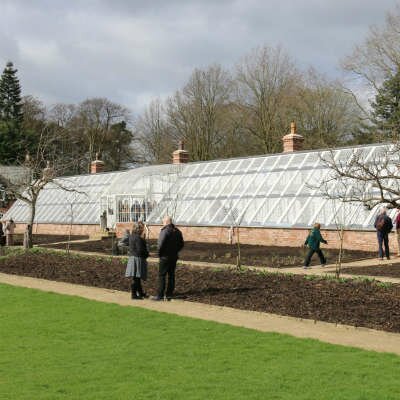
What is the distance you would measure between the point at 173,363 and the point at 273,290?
5.55m

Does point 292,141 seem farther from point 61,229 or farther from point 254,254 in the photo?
point 61,229

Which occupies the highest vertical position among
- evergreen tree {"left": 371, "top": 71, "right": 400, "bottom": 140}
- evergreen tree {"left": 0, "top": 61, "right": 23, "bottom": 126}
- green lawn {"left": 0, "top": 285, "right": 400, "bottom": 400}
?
evergreen tree {"left": 0, "top": 61, "right": 23, "bottom": 126}

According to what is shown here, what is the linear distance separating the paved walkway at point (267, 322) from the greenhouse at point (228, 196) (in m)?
9.09

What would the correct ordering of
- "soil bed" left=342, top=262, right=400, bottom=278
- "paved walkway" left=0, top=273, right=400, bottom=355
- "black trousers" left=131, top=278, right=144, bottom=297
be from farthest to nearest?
"soil bed" left=342, top=262, right=400, bottom=278, "black trousers" left=131, top=278, right=144, bottom=297, "paved walkway" left=0, top=273, right=400, bottom=355

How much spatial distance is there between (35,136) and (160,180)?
32205 millimetres

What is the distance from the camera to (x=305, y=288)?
12.2 meters

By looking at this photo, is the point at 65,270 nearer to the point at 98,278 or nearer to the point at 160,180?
the point at 98,278

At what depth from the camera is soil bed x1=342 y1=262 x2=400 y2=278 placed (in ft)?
48.0

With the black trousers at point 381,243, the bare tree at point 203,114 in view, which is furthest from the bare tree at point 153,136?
the black trousers at point 381,243

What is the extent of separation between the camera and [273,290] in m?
12.1

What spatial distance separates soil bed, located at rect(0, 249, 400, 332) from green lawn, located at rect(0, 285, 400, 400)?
1.79 m

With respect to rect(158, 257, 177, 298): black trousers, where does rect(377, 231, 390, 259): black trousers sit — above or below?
above

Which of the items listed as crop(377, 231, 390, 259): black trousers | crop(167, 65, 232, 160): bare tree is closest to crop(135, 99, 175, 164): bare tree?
crop(167, 65, 232, 160): bare tree

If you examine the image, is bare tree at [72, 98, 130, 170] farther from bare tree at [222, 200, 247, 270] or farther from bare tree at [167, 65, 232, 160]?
bare tree at [222, 200, 247, 270]
